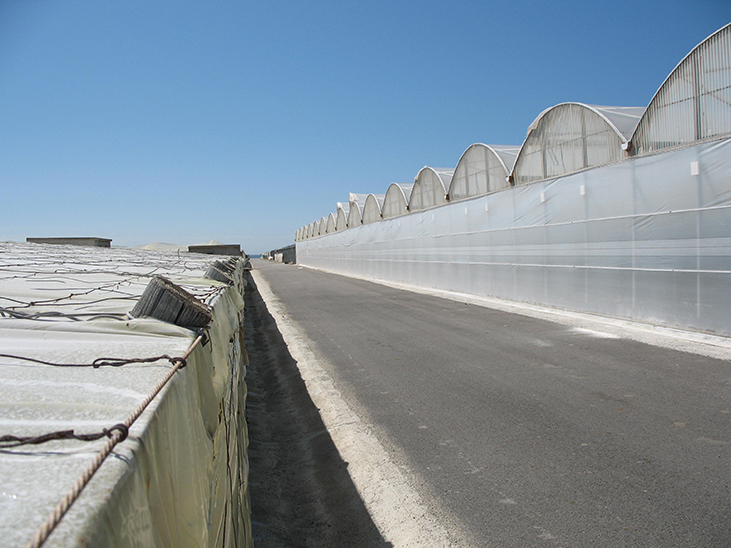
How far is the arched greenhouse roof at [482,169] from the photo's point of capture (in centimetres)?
1734

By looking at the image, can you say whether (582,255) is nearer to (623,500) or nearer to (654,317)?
(654,317)

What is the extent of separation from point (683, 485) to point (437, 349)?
213 inches

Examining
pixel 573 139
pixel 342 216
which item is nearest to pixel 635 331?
pixel 573 139

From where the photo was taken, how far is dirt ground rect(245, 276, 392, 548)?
3744 millimetres

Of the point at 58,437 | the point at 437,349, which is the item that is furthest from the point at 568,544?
the point at 437,349

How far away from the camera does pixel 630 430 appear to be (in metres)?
5.00

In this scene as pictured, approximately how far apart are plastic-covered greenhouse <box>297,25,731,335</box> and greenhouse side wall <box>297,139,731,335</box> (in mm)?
26

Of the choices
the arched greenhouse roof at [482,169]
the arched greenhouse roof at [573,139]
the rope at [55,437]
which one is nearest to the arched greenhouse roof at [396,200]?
the arched greenhouse roof at [482,169]

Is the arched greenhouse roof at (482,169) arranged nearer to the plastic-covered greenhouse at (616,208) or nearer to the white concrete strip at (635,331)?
the plastic-covered greenhouse at (616,208)

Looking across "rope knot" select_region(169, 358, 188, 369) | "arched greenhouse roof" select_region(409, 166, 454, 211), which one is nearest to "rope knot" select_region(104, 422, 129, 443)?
"rope knot" select_region(169, 358, 188, 369)

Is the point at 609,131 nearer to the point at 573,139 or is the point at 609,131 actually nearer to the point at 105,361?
the point at 573,139

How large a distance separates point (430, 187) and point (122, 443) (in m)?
23.3

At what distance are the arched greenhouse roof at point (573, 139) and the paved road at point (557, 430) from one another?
4.97 m

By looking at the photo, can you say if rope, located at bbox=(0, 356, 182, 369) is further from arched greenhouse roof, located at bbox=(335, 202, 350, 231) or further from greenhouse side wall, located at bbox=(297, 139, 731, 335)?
arched greenhouse roof, located at bbox=(335, 202, 350, 231)
